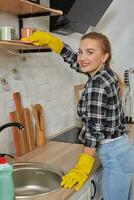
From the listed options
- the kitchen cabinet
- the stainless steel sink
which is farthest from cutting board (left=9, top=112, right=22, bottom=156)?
the kitchen cabinet

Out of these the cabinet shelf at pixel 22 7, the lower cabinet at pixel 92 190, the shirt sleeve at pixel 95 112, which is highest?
the cabinet shelf at pixel 22 7

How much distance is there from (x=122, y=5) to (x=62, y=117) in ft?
4.63

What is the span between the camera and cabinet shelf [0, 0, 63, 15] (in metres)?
1.60

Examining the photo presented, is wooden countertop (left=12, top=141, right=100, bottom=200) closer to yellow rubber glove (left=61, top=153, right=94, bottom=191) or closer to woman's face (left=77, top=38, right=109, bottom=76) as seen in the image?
yellow rubber glove (left=61, top=153, right=94, bottom=191)

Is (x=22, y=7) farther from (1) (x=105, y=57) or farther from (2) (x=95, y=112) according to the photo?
(2) (x=95, y=112)

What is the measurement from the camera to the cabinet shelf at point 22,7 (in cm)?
160

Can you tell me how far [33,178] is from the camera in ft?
5.73

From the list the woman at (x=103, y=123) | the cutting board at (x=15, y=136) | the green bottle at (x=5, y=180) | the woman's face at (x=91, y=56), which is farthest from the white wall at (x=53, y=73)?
the green bottle at (x=5, y=180)

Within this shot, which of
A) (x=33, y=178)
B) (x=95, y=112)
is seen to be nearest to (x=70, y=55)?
(x=95, y=112)

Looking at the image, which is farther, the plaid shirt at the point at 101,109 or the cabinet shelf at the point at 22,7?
the cabinet shelf at the point at 22,7

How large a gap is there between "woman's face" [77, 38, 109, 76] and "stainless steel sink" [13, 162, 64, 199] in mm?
579

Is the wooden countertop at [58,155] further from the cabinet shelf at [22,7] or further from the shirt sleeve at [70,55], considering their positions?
the cabinet shelf at [22,7]

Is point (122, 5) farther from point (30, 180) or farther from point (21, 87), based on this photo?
point (30, 180)

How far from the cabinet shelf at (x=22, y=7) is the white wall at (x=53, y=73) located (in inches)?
2.0
